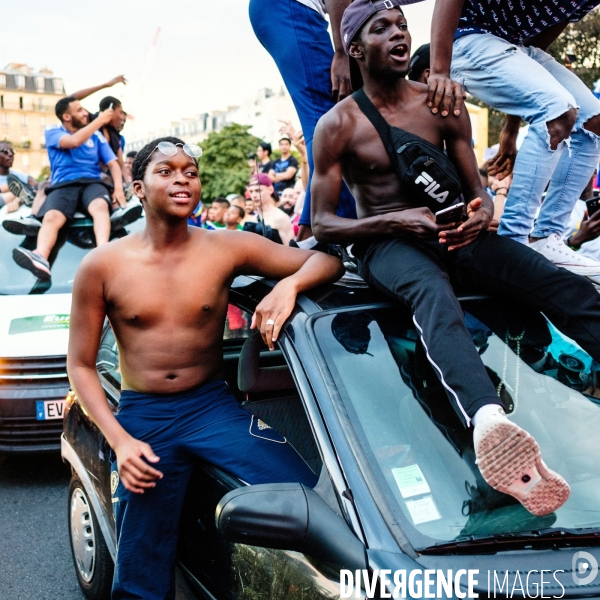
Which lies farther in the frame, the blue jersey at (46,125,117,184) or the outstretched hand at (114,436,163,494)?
the blue jersey at (46,125,117,184)

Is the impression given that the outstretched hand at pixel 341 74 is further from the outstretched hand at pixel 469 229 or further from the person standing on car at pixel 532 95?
the outstretched hand at pixel 469 229

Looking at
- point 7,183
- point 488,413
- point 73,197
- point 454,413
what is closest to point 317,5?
point 454,413

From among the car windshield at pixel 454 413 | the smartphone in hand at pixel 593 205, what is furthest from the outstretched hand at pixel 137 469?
the smartphone in hand at pixel 593 205

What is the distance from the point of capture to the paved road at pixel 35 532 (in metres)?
4.00

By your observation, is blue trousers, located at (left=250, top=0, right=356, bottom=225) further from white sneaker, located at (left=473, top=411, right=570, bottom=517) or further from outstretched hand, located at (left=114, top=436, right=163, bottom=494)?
white sneaker, located at (left=473, top=411, right=570, bottom=517)

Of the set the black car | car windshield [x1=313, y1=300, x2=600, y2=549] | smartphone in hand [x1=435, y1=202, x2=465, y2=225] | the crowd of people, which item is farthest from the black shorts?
car windshield [x1=313, y1=300, x2=600, y2=549]

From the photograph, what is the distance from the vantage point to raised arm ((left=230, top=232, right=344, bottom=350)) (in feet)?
8.48

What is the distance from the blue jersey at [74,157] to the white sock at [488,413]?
6.43 m

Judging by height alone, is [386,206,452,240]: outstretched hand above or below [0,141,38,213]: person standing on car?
above

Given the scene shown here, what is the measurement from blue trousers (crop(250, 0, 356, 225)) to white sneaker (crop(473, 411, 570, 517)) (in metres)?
2.16

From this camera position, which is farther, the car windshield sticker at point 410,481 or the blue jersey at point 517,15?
the blue jersey at point 517,15

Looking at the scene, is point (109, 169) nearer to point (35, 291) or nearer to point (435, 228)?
point (35, 291)

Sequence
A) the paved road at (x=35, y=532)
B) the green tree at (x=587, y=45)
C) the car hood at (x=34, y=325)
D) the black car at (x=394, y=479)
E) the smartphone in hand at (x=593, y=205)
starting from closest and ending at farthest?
1. the black car at (x=394, y=479)
2. the smartphone in hand at (x=593, y=205)
3. the paved road at (x=35, y=532)
4. the car hood at (x=34, y=325)
5. the green tree at (x=587, y=45)

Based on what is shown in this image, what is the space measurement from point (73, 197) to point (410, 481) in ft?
19.9
